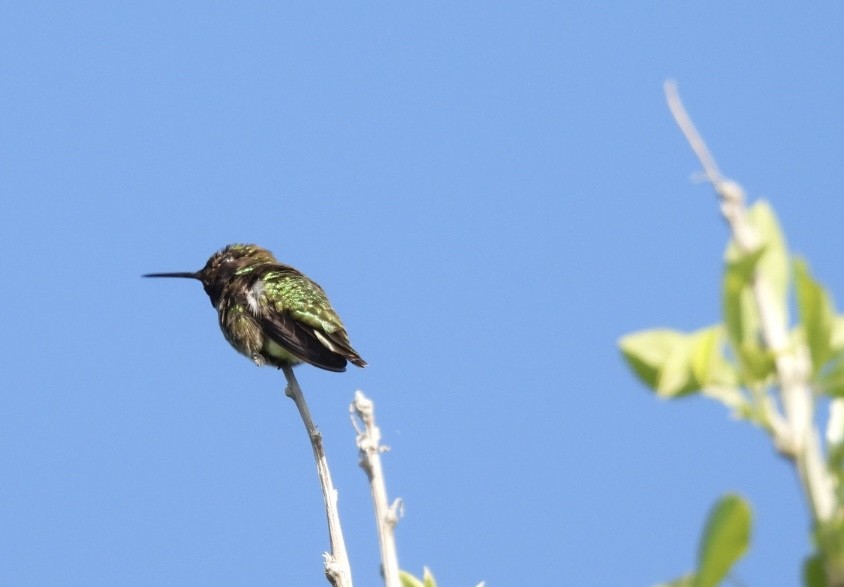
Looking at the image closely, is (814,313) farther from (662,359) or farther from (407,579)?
(407,579)

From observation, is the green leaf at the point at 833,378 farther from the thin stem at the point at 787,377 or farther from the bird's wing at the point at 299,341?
the bird's wing at the point at 299,341

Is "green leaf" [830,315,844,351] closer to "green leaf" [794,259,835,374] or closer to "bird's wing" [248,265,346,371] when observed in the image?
"green leaf" [794,259,835,374]

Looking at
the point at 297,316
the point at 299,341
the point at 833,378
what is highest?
the point at 297,316

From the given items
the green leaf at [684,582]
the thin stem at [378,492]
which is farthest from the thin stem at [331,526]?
the green leaf at [684,582]

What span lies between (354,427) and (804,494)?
70.0 inches

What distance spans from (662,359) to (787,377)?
0.10 meters

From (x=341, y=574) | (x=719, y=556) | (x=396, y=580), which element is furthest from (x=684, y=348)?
(x=341, y=574)

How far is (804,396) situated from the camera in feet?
3.01

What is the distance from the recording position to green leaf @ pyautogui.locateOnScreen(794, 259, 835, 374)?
2.90 feet

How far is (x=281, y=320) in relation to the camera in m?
7.77

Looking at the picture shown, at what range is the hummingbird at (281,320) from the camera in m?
7.52

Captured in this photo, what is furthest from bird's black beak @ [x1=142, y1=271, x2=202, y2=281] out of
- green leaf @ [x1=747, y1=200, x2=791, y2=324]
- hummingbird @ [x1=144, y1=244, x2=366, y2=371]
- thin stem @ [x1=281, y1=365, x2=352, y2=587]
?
green leaf @ [x1=747, y1=200, x2=791, y2=324]

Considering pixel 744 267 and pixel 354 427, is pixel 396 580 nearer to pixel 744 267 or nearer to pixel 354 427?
pixel 354 427

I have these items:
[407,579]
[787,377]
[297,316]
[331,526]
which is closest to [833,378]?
[787,377]
